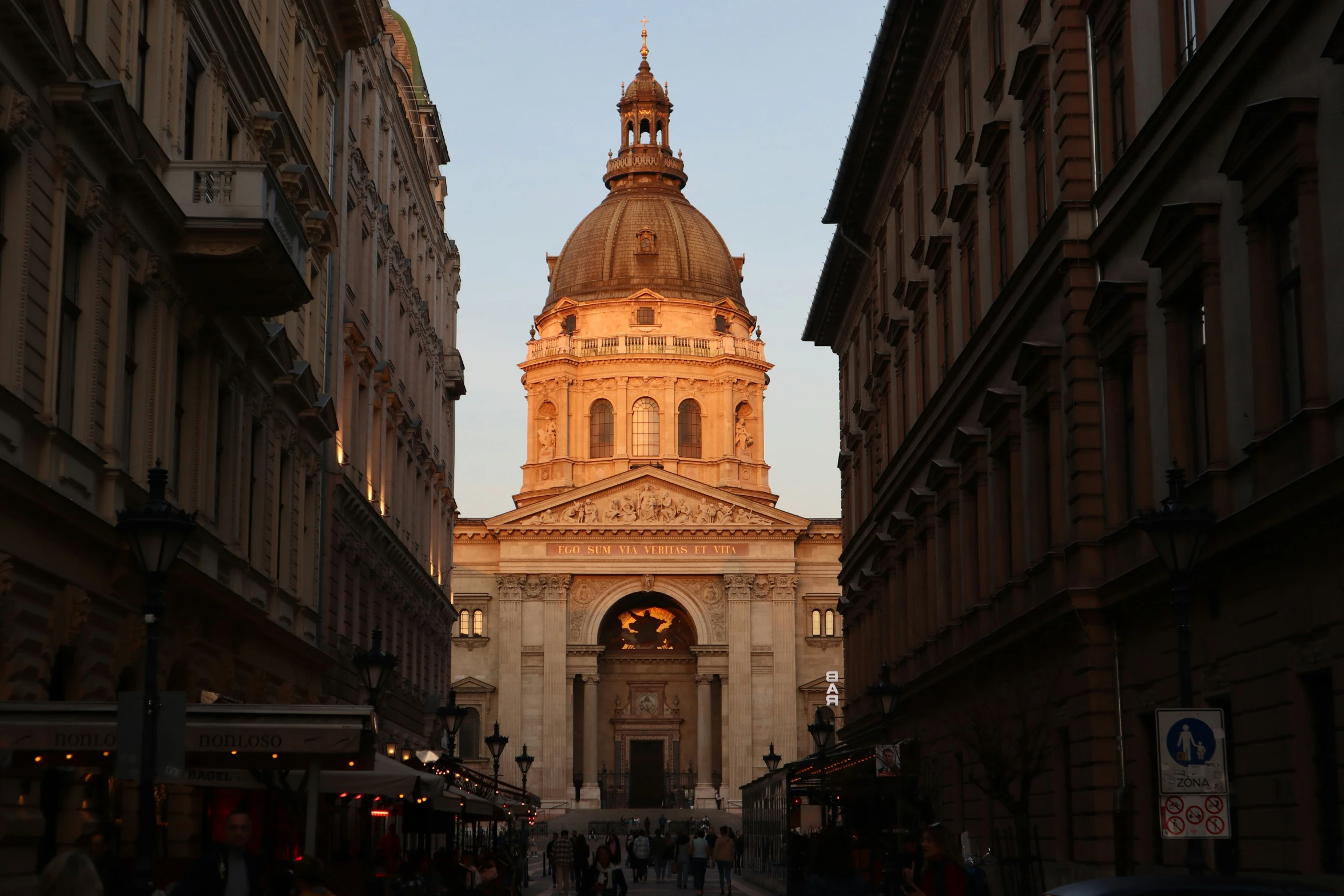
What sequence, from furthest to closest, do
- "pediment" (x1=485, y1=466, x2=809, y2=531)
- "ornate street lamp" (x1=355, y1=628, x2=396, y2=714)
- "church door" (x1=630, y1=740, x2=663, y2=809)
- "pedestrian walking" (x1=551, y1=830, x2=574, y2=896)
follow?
1. "church door" (x1=630, y1=740, x2=663, y2=809)
2. "pediment" (x1=485, y1=466, x2=809, y2=531)
3. "pedestrian walking" (x1=551, y1=830, x2=574, y2=896)
4. "ornate street lamp" (x1=355, y1=628, x2=396, y2=714)

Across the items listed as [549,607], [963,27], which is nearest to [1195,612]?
[963,27]

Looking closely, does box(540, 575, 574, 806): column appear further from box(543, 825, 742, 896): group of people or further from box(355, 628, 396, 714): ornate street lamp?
box(355, 628, 396, 714): ornate street lamp

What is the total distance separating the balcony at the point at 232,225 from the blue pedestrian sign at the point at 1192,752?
1302 cm

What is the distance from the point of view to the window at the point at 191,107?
83.5 ft

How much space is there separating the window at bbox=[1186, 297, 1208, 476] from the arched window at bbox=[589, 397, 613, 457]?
305ft

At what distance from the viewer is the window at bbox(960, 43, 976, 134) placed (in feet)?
113

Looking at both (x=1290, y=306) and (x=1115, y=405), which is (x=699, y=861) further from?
(x=1290, y=306)

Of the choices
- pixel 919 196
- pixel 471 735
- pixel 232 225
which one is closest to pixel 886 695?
pixel 919 196

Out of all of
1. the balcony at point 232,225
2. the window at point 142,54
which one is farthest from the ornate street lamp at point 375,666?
the window at point 142,54

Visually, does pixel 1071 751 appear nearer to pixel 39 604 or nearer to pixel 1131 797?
pixel 1131 797

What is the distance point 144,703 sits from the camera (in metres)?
15.1

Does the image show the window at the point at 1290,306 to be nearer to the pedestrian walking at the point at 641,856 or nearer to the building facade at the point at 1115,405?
the building facade at the point at 1115,405

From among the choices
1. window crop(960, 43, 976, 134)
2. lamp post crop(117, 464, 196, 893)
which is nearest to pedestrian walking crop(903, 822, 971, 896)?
lamp post crop(117, 464, 196, 893)

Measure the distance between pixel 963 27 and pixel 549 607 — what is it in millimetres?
68684
